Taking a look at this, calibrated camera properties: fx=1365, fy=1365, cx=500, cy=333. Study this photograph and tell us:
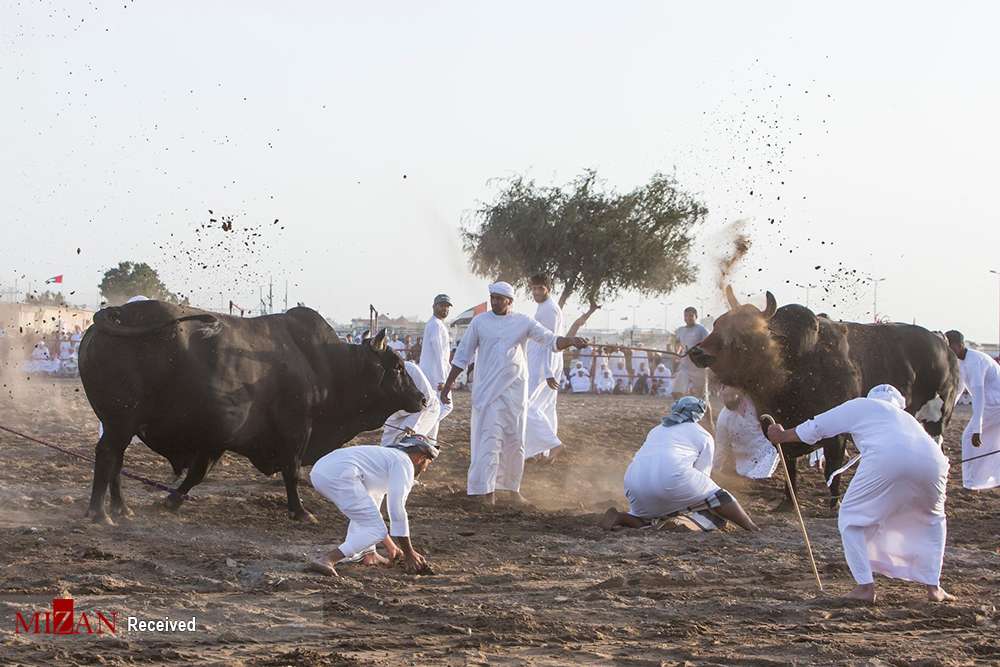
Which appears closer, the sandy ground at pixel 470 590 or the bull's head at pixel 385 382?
the sandy ground at pixel 470 590

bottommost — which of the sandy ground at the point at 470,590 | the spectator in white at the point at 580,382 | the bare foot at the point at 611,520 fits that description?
the sandy ground at the point at 470,590

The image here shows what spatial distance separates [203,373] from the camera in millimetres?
9500

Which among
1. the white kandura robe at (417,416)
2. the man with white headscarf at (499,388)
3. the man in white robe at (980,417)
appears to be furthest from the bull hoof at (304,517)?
the man in white robe at (980,417)

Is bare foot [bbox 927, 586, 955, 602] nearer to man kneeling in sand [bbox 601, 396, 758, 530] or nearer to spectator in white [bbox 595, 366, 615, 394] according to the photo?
man kneeling in sand [bbox 601, 396, 758, 530]

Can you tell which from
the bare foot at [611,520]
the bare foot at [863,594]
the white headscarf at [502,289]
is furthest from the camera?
the white headscarf at [502,289]

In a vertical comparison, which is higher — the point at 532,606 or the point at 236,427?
the point at 236,427

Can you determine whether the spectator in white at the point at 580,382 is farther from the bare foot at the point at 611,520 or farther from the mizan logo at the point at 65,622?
the mizan logo at the point at 65,622

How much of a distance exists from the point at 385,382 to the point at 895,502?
497 centimetres

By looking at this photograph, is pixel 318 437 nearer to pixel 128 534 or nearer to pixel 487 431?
pixel 487 431

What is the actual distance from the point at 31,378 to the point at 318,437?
19.4m

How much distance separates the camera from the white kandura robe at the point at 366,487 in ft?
25.0

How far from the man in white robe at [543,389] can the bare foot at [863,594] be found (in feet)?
22.7

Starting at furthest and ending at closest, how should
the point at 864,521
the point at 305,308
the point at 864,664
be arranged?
the point at 305,308, the point at 864,521, the point at 864,664

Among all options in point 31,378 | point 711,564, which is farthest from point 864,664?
point 31,378
